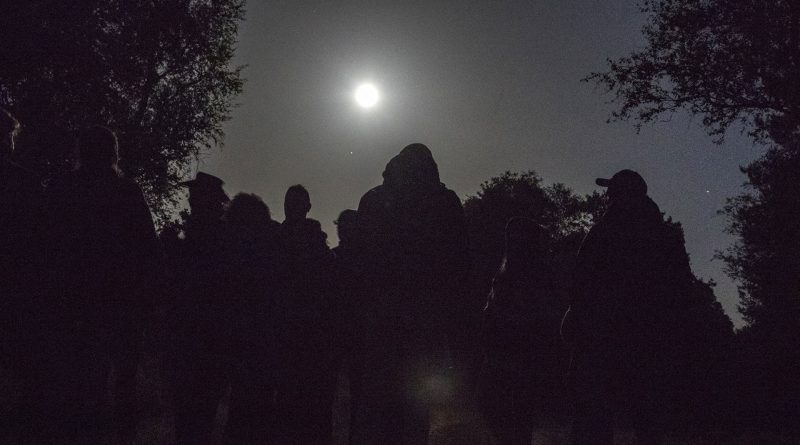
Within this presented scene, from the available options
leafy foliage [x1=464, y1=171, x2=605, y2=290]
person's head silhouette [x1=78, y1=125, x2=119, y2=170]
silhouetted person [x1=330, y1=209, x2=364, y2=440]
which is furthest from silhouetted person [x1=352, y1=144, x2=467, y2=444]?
leafy foliage [x1=464, y1=171, x2=605, y2=290]

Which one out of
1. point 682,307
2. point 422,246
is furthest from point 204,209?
point 682,307

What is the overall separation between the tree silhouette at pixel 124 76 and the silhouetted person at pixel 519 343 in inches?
291

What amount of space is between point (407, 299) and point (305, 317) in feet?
3.61

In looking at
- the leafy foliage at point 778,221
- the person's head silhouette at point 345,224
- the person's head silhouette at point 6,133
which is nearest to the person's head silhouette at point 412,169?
the person's head silhouette at point 6,133

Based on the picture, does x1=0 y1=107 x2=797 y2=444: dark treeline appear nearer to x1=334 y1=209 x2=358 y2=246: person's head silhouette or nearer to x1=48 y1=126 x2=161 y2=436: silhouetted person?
x1=48 y1=126 x2=161 y2=436: silhouetted person

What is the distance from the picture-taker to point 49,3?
42.3 feet

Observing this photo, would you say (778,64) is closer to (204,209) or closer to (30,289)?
(204,209)

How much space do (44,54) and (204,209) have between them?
11.6 m

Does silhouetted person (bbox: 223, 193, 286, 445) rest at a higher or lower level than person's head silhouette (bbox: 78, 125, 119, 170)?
lower

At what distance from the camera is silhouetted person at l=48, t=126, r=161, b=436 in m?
3.35

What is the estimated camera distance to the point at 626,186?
14.7ft

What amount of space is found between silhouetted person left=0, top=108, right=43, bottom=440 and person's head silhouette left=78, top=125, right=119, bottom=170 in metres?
0.34

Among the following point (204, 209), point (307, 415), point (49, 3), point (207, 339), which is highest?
point (49, 3)

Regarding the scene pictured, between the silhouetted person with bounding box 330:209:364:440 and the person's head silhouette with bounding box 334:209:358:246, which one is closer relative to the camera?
the silhouetted person with bounding box 330:209:364:440
